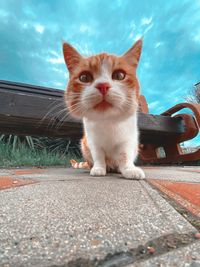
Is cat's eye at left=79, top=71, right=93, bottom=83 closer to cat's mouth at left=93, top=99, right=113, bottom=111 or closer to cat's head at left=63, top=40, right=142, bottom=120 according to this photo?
cat's head at left=63, top=40, right=142, bottom=120

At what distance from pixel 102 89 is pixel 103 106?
11 centimetres

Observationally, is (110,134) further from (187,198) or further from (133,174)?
(187,198)

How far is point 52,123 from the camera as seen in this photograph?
2449 mm

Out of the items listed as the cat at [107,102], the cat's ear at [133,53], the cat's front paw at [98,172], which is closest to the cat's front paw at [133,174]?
the cat at [107,102]

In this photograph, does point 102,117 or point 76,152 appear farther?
point 76,152

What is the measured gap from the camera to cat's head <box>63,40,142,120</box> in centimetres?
117

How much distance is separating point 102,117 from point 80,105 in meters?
0.14

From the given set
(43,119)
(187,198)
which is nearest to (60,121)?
(43,119)

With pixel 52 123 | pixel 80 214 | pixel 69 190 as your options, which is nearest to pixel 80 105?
pixel 69 190

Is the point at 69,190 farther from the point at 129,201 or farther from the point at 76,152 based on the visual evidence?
the point at 76,152

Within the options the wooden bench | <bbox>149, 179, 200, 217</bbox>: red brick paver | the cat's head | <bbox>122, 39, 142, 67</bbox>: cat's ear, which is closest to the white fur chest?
the cat's head

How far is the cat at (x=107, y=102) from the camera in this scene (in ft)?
3.92

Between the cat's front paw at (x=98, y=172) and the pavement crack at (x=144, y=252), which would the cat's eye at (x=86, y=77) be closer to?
the cat's front paw at (x=98, y=172)

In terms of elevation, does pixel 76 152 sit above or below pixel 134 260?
above
